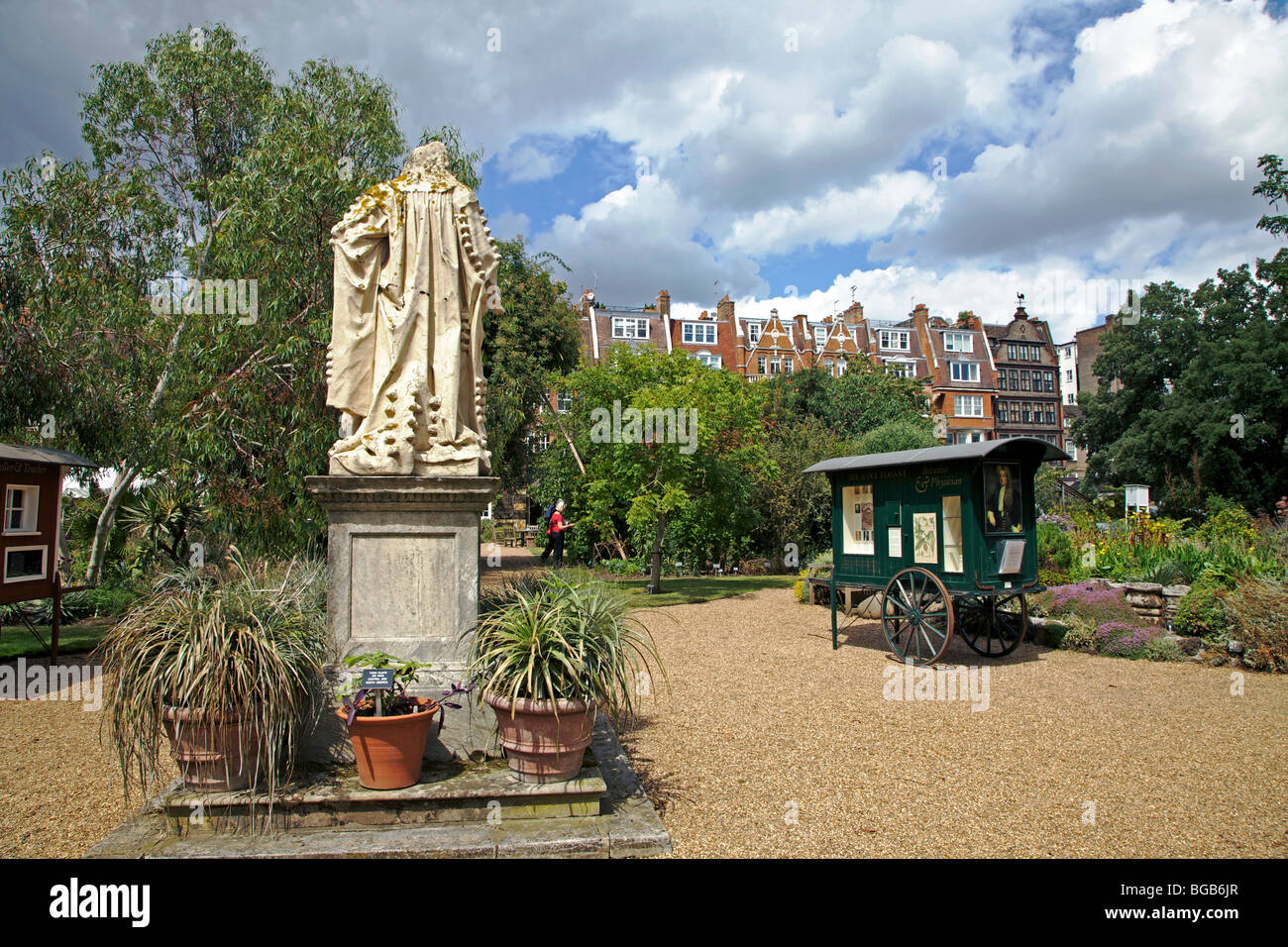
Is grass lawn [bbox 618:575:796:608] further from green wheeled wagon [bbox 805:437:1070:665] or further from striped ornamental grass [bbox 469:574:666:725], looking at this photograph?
striped ornamental grass [bbox 469:574:666:725]

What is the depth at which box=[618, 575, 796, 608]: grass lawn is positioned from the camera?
1714cm

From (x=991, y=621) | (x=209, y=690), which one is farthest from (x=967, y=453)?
(x=209, y=690)

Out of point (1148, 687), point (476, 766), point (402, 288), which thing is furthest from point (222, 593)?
point (1148, 687)

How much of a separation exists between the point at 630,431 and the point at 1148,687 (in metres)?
9.81

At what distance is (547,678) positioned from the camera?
4207 millimetres

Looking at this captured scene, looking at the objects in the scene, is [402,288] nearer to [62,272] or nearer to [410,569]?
[410,569]

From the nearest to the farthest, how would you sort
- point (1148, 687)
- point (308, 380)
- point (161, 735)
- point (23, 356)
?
point (161, 735) → point (1148, 687) → point (23, 356) → point (308, 380)

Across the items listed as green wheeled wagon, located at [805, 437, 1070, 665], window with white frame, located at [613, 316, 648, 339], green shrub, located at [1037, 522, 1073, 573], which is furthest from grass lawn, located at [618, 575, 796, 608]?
window with white frame, located at [613, 316, 648, 339]

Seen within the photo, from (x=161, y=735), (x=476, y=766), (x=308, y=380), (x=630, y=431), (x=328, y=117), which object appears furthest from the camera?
(x=630, y=431)

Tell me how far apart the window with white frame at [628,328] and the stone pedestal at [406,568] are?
44435 millimetres

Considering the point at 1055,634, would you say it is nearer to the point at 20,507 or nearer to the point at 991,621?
the point at 991,621

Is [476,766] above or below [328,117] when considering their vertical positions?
below

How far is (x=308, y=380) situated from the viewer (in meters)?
12.2

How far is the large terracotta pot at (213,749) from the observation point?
3.97 metres
